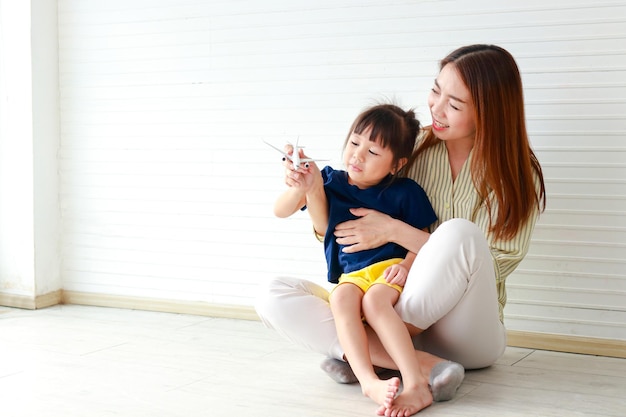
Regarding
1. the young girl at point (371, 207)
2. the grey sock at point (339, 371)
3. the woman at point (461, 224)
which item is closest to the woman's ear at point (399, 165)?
the young girl at point (371, 207)

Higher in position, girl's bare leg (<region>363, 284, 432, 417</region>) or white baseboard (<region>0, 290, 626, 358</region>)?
girl's bare leg (<region>363, 284, 432, 417</region>)

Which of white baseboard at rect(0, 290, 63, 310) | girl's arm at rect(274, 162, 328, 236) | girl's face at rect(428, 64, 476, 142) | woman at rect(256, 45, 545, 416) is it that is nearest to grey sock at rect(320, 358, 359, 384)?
woman at rect(256, 45, 545, 416)

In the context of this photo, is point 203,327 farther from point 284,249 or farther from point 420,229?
point 420,229

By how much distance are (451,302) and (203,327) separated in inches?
44.4

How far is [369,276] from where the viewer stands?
2025 millimetres

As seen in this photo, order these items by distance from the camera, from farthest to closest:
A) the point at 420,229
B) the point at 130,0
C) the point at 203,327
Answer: the point at 130,0, the point at 203,327, the point at 420,229

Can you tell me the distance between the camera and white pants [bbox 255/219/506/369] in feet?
6.22

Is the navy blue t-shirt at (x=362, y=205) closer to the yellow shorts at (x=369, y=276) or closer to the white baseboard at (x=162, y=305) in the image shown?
the yellow shorts at (x=369, y=276)

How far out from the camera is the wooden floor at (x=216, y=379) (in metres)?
1.83

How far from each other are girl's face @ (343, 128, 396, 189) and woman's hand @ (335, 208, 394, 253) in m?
0.10

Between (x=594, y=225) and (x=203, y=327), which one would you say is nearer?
(x=594, y=225)

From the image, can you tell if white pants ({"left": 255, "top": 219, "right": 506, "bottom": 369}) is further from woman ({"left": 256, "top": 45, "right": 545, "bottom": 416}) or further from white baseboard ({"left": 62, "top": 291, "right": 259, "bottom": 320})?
white baseboard ({"left": 62, "top": 291, "right": 259, "bottom": 320})

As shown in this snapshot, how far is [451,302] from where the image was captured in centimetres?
195

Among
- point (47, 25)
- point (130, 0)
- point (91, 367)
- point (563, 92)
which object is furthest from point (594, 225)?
point (47, 25)
